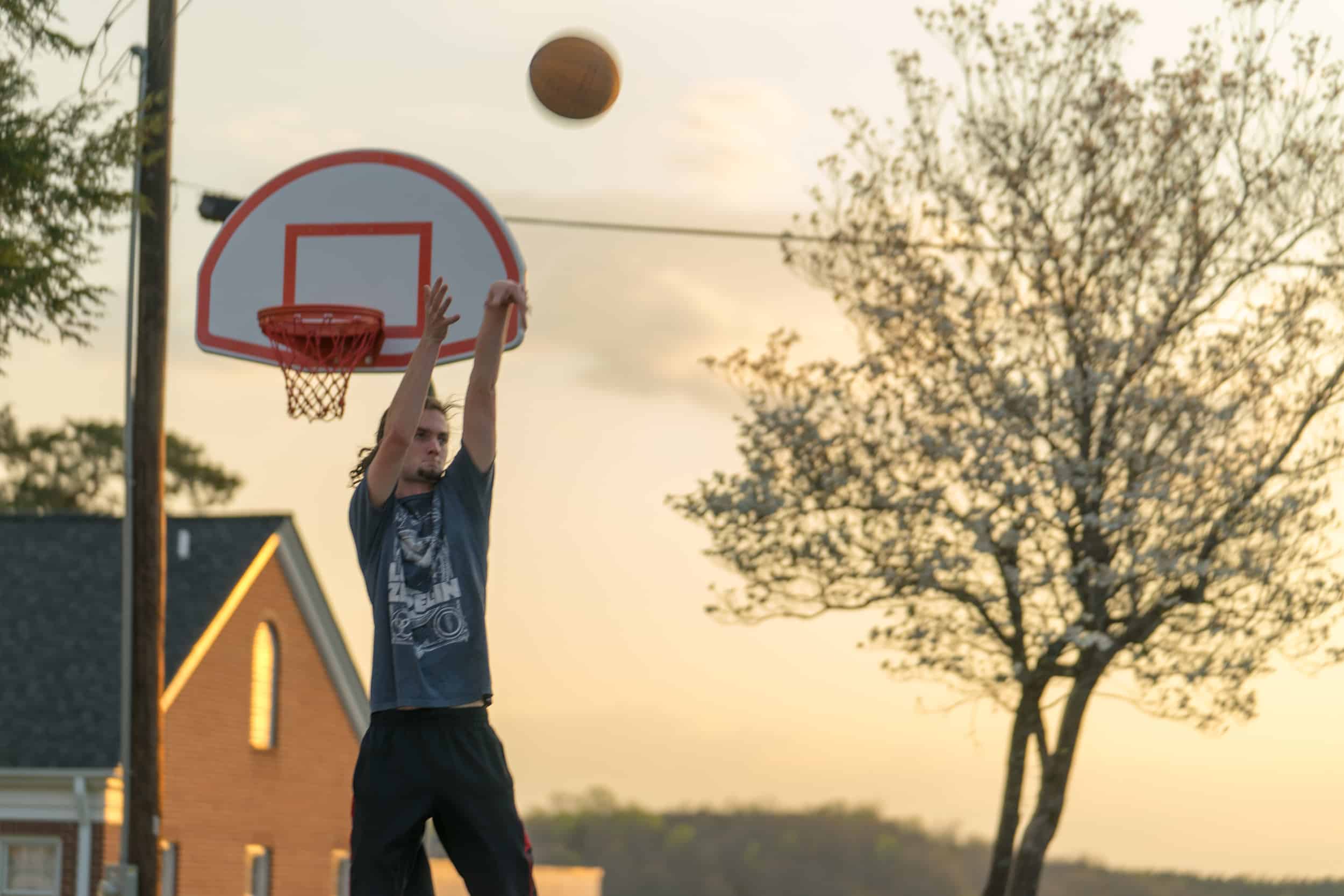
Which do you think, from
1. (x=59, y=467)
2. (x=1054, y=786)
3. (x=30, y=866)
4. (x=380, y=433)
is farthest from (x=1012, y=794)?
(x=59, y=467)

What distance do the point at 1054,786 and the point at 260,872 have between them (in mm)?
13723

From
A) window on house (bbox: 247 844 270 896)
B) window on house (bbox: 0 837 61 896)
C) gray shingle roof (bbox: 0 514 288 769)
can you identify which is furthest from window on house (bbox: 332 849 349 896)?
window on house (bbox: 0 837 61 896)

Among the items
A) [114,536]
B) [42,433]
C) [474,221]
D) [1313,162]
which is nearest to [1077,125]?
[1313,162]

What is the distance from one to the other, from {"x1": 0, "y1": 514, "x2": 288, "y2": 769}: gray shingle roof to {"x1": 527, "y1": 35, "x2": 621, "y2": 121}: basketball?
1622 centimetres

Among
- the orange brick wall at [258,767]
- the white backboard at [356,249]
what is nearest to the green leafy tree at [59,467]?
the orange brick wall at [258,767]

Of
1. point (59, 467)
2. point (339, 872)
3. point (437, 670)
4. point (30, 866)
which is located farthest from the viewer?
point (59, 467)

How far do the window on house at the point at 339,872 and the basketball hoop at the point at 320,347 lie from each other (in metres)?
23.1

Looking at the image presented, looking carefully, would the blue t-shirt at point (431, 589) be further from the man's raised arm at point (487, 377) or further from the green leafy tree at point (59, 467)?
the green leafy tree at point (59, 467)

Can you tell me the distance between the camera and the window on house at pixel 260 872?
28.9 metres

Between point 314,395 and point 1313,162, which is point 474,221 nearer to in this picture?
point 314,395

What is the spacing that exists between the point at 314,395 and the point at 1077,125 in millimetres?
14549

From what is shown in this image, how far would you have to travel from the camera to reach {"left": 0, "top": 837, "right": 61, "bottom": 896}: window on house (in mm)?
24625

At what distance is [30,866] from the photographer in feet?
81.4

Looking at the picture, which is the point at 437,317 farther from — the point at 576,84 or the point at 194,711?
the point at 194,711
